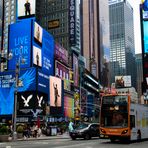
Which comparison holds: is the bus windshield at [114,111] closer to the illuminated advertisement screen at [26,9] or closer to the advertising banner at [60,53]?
the advertising banner at [60,53]

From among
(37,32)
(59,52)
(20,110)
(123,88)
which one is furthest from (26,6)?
(123,88)

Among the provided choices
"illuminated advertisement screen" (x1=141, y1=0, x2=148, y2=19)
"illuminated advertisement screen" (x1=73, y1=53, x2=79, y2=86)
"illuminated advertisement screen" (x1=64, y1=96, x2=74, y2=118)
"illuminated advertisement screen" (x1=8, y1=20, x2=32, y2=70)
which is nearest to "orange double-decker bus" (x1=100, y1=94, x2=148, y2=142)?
"illuminated advertisement screen" (x1=8, y1=20, x2=32, y2=70)

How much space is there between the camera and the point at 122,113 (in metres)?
26.0

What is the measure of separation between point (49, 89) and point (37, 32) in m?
14.2

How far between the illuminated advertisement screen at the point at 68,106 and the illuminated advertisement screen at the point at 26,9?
2842 cm

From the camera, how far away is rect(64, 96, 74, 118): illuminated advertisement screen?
4168 inches

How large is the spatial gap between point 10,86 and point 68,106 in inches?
1057

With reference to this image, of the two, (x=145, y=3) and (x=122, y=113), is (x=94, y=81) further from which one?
(x=122, y=113)

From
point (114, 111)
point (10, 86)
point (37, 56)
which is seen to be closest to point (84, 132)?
point (114, 111)

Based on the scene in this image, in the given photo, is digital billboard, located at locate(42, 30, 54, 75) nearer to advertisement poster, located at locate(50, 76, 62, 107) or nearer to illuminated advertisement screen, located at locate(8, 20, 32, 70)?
advertisement poster, located at locate(50, 76, 62, 107)

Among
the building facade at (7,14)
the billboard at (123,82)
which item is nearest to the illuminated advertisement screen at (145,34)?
the billboard at (123,82)

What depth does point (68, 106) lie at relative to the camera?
356 ft

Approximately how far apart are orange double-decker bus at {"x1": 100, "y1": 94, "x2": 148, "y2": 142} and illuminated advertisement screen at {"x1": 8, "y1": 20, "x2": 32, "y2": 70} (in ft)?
198

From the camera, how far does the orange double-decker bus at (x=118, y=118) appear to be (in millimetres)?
25641
